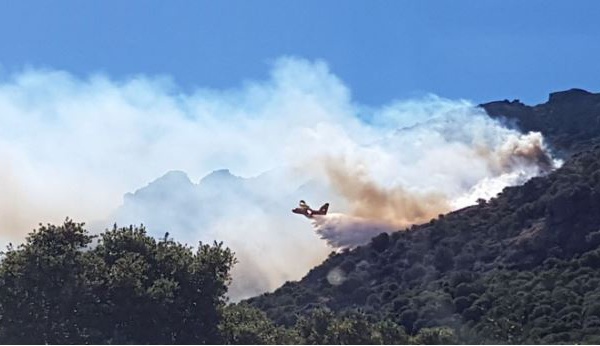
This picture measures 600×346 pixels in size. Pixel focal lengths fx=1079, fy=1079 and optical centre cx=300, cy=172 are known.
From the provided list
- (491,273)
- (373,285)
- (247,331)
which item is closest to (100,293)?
(247,331)

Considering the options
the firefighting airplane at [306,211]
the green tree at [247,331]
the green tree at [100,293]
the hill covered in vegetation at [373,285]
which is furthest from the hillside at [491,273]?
the green tree at [100,293]

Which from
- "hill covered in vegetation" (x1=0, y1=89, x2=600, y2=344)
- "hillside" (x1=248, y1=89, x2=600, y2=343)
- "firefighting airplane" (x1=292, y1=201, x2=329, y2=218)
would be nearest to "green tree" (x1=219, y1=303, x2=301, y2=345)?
"hill covered in vegetation" (x1=0, y1=89, x2=600, y2=344)

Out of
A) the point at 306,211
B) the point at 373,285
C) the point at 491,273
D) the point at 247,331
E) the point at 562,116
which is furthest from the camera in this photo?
the point at 562,116

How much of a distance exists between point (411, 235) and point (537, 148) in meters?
33.6

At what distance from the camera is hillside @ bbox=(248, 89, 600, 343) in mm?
65375

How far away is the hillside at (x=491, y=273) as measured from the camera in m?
65.4

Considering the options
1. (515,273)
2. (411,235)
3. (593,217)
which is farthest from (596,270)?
(411,235)

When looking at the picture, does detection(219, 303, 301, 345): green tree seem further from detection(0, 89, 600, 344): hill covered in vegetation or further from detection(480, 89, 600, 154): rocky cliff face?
detection(480, 89, 600, 154): rocky cliff face

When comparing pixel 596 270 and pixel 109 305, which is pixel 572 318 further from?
pixel 109 305

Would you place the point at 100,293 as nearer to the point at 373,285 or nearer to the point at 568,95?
the point at 373,285

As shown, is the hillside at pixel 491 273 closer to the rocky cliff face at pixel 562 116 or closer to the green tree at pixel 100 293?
the green tree at pixel 100 293

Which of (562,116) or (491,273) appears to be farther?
(562,116)

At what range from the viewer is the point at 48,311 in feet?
146

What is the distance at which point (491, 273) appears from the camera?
83750 millimetres
